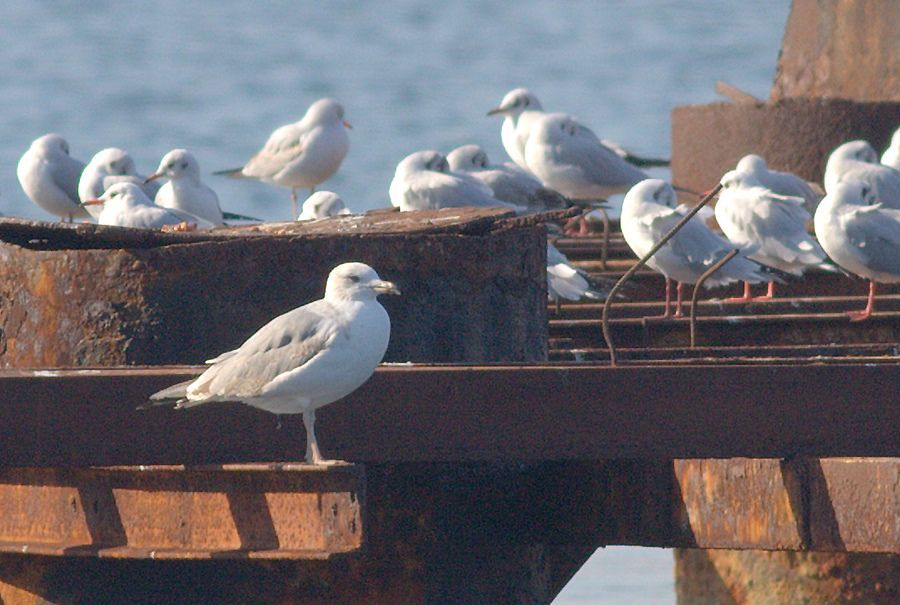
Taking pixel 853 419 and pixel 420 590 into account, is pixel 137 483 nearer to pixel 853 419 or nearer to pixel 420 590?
pixel 420 590

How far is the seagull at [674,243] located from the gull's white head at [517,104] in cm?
637

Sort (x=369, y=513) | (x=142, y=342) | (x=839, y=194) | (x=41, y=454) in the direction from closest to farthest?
(x=41, y=454) → (x=369, y=513) → (x=142, y=342) → (x=839, y=194)

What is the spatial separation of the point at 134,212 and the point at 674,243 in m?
3.23

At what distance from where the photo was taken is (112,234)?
289 inches

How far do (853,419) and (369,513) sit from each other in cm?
151

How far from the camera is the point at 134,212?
12852mm

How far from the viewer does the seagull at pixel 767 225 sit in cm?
1334

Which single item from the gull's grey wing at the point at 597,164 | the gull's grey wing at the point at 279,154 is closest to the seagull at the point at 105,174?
the gull's grey wing at the point at 279,154

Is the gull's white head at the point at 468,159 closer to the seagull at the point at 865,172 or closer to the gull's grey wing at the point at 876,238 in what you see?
the seagull at the point at 865,172

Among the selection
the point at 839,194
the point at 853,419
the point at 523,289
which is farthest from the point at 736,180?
the point at 853,419

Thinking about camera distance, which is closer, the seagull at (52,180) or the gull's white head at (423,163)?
the gull's white head at (423,163)

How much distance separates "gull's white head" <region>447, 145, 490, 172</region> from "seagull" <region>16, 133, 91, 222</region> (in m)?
2.97

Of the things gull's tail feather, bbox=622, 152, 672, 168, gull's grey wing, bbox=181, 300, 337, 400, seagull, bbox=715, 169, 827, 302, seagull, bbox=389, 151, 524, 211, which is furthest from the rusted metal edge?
gull's tail feather, bbox=622, 152, 672, 168

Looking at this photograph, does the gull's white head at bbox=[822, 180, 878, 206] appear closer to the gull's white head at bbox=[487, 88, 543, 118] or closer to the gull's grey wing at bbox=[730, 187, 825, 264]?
the gull's grey wing at bbox=[730, 187, 825, 264]
